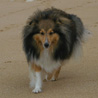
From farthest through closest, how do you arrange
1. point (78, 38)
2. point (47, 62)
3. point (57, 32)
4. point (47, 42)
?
1. point (78, 38)
2. point (47, 62)
3. point (57, 32)
4. point (47, 42)

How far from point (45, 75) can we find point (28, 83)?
0.35 m

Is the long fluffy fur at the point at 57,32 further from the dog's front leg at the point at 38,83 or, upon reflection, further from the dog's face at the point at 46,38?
the dog's front leg at the point at 38,83

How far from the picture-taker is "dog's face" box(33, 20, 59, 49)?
6266 millimetres

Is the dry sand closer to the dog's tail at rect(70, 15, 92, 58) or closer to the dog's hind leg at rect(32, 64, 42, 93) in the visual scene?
the dog's hind leg at rect(32, 64, 42, 93)

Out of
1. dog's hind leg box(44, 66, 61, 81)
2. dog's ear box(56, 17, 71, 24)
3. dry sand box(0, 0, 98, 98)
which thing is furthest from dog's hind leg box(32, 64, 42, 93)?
dog's ear box(56, 17, 71, 24)

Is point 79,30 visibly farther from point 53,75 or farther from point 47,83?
point 47,83

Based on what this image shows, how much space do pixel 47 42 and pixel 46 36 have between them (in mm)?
112

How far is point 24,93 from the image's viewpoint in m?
6.39

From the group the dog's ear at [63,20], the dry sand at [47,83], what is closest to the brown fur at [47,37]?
the dog's ear at [63,20]

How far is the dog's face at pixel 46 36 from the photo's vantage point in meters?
6.27

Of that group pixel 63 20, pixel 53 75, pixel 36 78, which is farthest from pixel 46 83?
pixel 63 20

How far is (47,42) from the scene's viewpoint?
6.23 meters

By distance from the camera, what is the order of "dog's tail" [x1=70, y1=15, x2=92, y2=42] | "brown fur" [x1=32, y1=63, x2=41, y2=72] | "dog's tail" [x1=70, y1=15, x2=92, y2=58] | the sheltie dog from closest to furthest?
the sheltie dog → "brown fur" [x1=32, y1=63, x2=41, y2=72] → "dog's tail" [x1=70, y1=15, x2=92, y2=58] → "dog's tail" [x1=70, y1=15, x2=92, y2=42]

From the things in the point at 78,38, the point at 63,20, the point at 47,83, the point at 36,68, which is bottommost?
the point at 47,83
